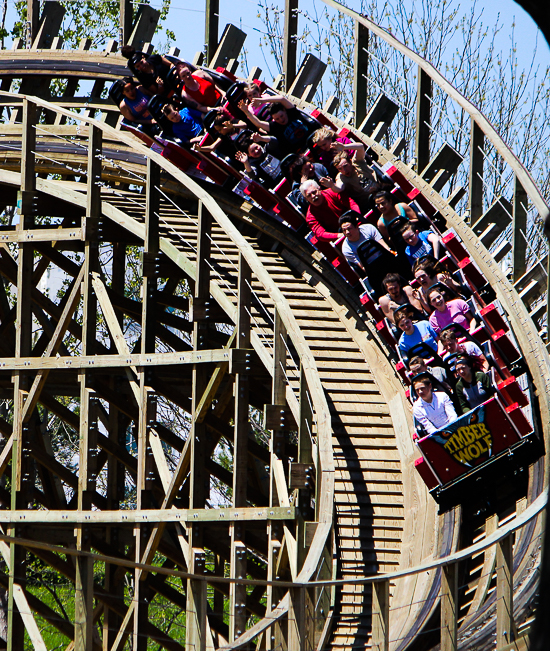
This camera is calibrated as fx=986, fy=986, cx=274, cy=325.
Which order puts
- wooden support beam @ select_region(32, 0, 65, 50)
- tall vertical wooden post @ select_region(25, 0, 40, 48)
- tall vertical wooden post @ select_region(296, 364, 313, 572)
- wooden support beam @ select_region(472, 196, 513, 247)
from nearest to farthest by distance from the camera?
1. tall vertical wooden post @ select_region(296, 364, 313, 572)
2. wooden support beam @ select_region(472, 196, 513, 247)
3. wooden support beam @ select_region(32, 0, 65, 50)
4. tall vertical wooden post @ select_region(25, 0, 40, 48)

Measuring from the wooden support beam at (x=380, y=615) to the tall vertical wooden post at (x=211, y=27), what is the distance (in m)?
8.90

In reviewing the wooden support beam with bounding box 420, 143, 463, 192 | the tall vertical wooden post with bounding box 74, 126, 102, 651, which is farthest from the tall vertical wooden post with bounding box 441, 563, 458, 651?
the wooden support beam with bounding box 420, 143, 463, 192

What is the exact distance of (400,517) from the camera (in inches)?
301

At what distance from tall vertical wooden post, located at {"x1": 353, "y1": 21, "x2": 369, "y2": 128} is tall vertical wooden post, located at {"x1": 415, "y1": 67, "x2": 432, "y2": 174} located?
0.81 meters

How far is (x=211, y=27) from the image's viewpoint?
12609 millimetres

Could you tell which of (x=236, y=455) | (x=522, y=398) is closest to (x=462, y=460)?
(x=522, y=398)

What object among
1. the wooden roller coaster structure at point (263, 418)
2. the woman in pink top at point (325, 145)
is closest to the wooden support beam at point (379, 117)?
the wooden roller coaster structure at point (263, 418)

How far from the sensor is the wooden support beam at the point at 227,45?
1230 centimetres

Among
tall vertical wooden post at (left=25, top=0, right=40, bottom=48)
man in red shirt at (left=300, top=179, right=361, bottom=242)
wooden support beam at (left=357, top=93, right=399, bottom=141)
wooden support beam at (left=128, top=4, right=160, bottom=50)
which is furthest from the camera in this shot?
tall vertical wooden post at (left=25, top=0, right=40, bottom=48)

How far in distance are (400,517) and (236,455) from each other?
153cm

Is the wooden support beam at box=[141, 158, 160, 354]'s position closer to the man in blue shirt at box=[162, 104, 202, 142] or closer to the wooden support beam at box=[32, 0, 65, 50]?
the man in blue shirt at box=[162, 104, 202, 142]

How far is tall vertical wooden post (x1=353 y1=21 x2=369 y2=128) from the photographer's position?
11438mm

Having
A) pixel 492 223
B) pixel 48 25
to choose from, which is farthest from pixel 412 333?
pixel 48 25

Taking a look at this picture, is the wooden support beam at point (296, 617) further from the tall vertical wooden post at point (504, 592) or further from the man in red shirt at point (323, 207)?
the man in red shirt at point (323, 207)
